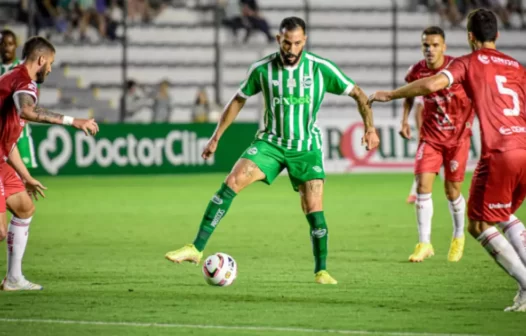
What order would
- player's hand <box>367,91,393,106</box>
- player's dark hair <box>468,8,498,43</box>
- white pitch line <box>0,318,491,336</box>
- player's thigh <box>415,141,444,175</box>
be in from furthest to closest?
player's thigh <box>415,141,444,175</box>, player's dark hair <box>468,8,498,43</box>, player's hand <box>367,91,393,106</box>, white pitch line <box>0,318,491,336</box>

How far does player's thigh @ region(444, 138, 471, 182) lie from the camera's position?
11430 millimetres

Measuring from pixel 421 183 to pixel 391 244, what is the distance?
1458 millimetres

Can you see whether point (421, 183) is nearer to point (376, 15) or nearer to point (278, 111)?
point (278, 111)

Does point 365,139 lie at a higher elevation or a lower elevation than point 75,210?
higher

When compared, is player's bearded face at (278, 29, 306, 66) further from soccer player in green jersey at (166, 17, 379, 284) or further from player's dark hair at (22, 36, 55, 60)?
player's dark hair at (22, 36, 55, 60)

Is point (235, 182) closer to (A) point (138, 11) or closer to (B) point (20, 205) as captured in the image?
(B) point (20, 205)

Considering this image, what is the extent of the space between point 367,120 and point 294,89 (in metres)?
0.66

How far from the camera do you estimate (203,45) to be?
29062 mm

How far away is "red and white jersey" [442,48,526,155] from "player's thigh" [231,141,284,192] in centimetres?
203

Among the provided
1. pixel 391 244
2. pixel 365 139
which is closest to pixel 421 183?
pixel 391 244

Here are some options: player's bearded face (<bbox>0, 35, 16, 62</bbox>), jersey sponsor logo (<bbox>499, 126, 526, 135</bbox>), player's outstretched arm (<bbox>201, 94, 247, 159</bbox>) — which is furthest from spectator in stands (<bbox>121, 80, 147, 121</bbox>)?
jersey sponsor logo (<bbox>499, 126, 526, 135</bbox>)

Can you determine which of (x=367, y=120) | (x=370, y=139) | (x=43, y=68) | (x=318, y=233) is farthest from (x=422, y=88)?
(x=43, y=68)

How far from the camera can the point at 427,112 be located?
11562 mm

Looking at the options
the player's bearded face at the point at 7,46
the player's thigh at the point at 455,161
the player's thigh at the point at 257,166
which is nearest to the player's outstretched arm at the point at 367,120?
the player's thigh at the point at 257,166
